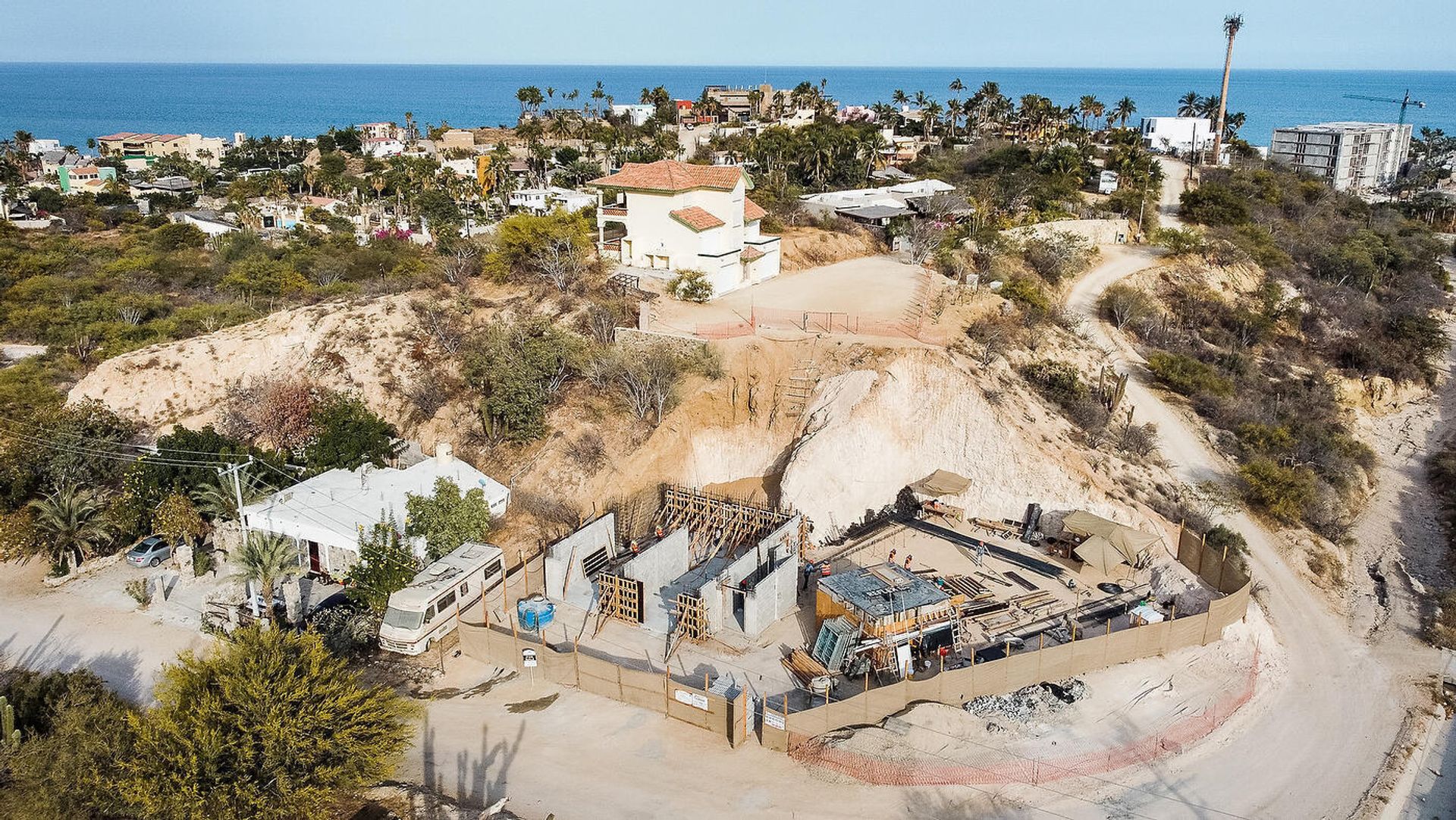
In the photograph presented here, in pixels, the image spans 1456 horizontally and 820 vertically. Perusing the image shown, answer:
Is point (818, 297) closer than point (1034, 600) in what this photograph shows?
No

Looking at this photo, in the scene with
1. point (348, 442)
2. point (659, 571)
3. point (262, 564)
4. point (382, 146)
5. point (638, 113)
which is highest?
point (638, 113)

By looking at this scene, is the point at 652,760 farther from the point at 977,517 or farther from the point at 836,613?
the point at 977,517

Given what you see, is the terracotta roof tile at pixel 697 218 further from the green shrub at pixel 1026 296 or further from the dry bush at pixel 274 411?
the dry bush at pixel 274 411

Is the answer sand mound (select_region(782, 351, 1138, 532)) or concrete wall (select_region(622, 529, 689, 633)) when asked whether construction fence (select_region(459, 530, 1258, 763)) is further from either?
sand mound (select_region(782, 351, 1138, 532))

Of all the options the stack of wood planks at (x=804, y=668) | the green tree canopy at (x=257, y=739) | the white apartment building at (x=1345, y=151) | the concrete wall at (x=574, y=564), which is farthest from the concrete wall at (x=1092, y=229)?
the white apartment building at (x=1345, y=151)

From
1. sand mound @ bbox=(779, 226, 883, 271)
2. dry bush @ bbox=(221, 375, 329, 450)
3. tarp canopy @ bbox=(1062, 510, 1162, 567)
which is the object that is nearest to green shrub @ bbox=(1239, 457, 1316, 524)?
tarp canopy @ bbox=(1062, 510, 1162, 567)

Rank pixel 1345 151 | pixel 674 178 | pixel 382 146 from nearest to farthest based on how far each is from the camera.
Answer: pixel 674 178 → pixel 1345 151 → pixel 382 146

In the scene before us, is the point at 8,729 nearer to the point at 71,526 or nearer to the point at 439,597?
the point at 439,597

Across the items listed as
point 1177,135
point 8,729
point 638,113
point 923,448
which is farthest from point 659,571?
point 638,113
